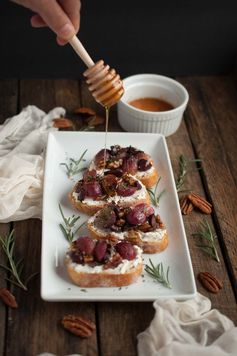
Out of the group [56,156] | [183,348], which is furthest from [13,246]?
[183,348]

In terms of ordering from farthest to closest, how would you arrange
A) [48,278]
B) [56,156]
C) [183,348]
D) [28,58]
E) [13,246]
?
[28,58], [56,156], [13,246], [48,278], [183,348]

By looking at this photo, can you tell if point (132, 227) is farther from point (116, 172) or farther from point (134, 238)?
point (116, 172)

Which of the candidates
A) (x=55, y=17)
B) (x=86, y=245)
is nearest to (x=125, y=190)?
(x=86, y=245)

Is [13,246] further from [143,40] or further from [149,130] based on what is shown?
[143,40]

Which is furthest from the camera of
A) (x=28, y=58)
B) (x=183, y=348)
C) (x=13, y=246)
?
(x=28, y=58)

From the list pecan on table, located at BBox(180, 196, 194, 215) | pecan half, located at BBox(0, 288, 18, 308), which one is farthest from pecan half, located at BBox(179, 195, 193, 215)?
pecan half, located at BBox(0, 288, 18, 308)

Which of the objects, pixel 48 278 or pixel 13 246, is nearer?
pixel 48 278

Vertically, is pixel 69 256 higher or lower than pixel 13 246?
higher
